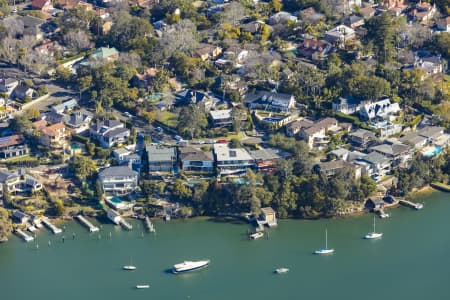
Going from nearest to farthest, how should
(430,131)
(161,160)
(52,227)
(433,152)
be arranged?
(52,227)
(161,160)
(433,152)
(430,131)

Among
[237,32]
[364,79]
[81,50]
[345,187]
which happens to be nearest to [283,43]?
[237,32]

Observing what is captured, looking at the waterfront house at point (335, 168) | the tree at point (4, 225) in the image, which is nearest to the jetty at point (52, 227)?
the tree at point (4, 225)

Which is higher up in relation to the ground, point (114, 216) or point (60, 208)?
point (60, 208)

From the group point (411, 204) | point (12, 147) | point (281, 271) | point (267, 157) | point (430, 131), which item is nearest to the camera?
point (281, 271)

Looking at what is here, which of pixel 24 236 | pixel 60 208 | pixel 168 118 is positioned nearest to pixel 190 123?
pixel 168 118

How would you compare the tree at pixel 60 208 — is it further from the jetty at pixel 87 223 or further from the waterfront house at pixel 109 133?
the waterfront house at pixel 109 133

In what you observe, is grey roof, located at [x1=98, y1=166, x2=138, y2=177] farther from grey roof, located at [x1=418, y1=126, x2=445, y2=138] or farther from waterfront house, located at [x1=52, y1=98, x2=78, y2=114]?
grey roof, located at [x1=418, y1=126, x2=445, y2=138]

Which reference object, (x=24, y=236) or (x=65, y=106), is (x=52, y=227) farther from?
(x=65, y=106)

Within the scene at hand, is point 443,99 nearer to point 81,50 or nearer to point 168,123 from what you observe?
point 168,123
